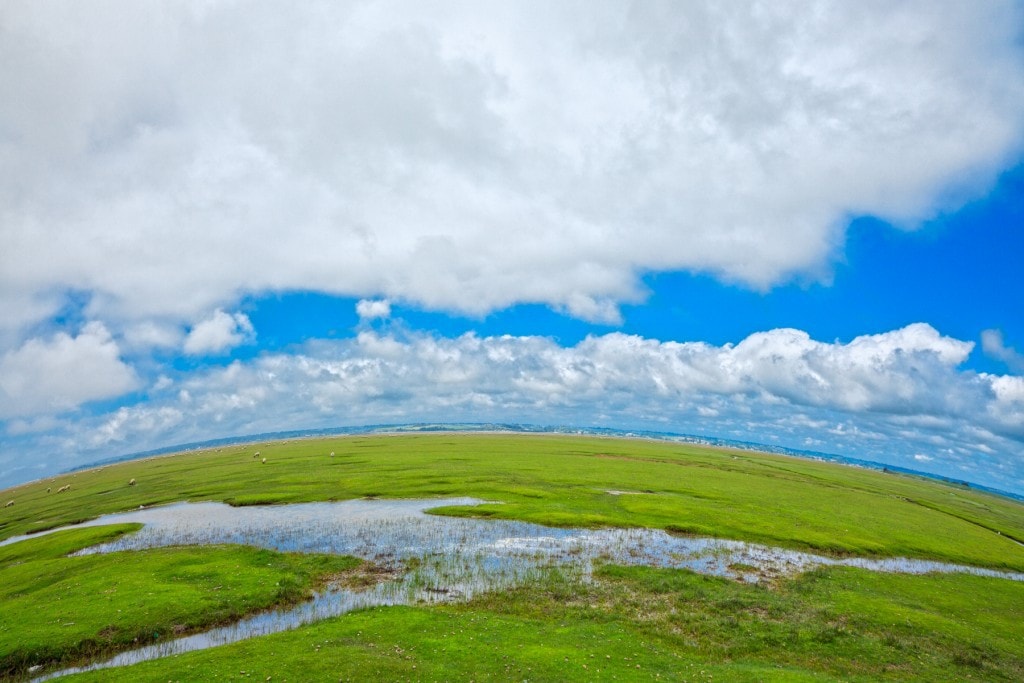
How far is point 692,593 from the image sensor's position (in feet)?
117

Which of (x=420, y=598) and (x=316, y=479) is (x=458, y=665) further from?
(x=316, y=479)

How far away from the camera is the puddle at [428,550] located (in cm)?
3344

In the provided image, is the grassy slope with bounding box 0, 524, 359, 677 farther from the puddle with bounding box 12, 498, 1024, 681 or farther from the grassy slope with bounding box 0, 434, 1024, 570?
the grassy slope with bounding box 0, 434, 1024, 570

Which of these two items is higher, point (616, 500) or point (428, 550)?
point (616, 500)

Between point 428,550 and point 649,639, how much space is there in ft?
76.7

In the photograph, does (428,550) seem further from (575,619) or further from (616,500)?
(616,500)

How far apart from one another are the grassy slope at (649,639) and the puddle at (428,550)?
3.24 meters

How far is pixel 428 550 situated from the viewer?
4547 centimetres

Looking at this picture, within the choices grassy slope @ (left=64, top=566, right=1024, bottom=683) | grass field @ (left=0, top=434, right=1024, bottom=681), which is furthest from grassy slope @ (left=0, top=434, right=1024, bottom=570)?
grassy slope @ (left=64, top=566, right=1024, bottom=683)

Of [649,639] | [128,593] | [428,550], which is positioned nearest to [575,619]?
[649,639]

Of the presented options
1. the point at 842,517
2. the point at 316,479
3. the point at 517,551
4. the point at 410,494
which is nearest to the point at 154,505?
the point at 316,479

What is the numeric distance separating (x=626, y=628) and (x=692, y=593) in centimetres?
874

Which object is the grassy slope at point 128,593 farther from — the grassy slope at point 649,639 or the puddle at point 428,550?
the grassy slope at point 649,639

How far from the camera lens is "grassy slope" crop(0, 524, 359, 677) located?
2792cm
